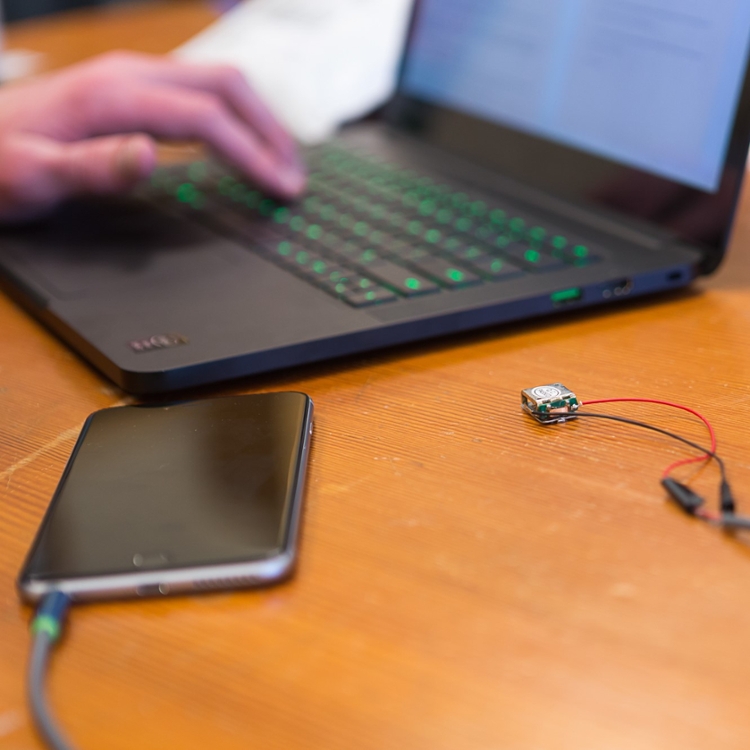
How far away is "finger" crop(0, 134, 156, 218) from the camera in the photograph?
630 mm

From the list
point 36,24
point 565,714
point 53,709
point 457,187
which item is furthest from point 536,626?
point 36,24

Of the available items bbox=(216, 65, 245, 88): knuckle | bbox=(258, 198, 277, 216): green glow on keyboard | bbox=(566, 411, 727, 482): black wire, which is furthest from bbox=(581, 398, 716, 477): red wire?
bbox=(216, 65, 245, 88): knuckle

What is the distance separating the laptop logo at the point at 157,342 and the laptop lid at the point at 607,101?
349 mm

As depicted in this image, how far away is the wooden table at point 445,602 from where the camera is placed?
0.27 metres

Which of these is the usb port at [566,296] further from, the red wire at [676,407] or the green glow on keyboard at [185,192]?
the green glow on keyboard at [185,192]

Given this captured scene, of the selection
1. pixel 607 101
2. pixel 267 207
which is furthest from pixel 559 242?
pixel 267 207

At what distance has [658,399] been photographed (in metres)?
0.45

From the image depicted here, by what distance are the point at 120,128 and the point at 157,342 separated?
340 millimetres

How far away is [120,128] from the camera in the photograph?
2.39 ft

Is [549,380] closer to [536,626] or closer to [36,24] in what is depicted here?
[536,626]

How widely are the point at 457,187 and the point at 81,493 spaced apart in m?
0.45

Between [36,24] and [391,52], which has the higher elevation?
[391,52]

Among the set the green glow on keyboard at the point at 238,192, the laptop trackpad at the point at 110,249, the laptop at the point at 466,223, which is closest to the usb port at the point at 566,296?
the laptop at the point at 466,223

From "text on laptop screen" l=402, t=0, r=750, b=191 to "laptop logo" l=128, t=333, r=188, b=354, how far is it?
0.36 metres
